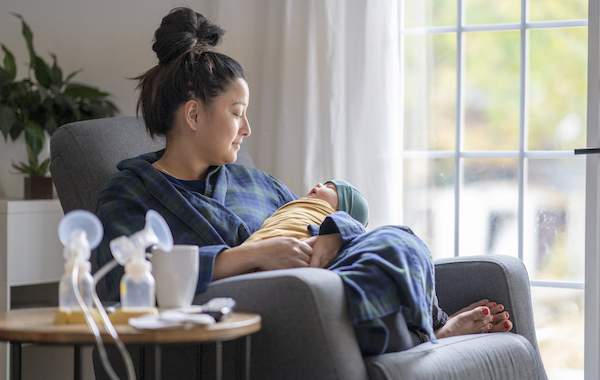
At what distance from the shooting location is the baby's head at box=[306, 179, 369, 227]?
Answer: 66.7 inches

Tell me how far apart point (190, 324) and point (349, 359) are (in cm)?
32

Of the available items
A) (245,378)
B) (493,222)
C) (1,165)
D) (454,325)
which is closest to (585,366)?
(493,222)

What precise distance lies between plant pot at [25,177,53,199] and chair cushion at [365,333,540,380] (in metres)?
1.54

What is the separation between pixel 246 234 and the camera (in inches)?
63.1

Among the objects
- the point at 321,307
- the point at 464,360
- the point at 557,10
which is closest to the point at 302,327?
the point at 321,307

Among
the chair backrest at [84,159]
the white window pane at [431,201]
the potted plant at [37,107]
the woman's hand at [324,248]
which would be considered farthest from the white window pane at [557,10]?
the potted plant at [37,107]

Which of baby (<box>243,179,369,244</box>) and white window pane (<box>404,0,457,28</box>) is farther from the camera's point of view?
white window pane (<box>404,0,457,28</box>)

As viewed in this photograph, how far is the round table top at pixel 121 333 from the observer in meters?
0.92

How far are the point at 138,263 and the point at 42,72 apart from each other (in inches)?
64.3

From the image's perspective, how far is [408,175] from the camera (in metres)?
2.33

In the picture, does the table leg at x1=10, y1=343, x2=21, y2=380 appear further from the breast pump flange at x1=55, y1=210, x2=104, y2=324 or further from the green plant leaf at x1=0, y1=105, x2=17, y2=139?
the green plant leaf at x1=0, y1=105, x2=17, y2=139

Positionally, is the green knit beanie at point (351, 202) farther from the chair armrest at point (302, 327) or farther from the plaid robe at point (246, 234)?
the chair armrest at point (302, 327)

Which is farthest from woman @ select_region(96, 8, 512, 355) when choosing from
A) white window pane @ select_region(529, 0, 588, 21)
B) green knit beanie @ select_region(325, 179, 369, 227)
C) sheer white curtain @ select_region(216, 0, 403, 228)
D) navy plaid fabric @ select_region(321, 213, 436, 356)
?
white window pane @ select_region(529, 0, 588, 21)

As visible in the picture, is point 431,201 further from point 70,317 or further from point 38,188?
point 70,317
